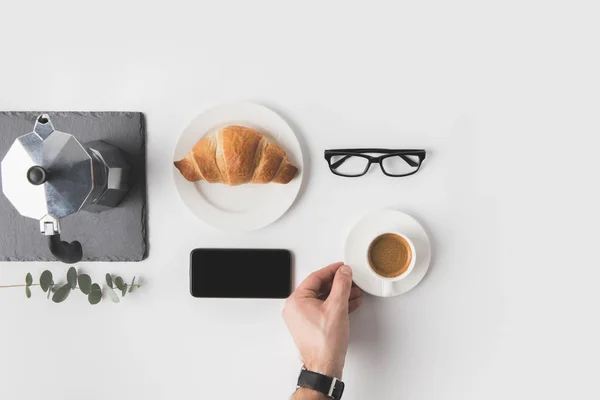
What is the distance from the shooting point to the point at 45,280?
3.20 ft

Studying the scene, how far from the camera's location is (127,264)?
3.23 ft

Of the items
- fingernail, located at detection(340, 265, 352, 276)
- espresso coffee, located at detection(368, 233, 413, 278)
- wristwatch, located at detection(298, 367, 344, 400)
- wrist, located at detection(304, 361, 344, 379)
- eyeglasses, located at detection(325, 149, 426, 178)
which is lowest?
wristwatch, located at detection(298, 367, 344, 400)

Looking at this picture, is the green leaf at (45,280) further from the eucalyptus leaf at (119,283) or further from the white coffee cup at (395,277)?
the white coffee cup at (395,277)

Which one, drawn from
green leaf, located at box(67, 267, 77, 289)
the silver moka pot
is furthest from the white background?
the silver moka pot

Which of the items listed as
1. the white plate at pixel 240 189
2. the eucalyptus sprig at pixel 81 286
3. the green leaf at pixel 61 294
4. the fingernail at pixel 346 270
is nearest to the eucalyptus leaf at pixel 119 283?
the eucalyptus sprig at pixel 81 286

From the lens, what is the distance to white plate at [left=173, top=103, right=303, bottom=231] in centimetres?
92

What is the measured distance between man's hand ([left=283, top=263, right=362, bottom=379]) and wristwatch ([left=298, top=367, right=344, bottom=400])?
10mm

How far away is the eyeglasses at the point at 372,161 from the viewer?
0.91 metres

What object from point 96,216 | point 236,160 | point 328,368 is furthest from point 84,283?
point 328,368

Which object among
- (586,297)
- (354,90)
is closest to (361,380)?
(586,297)

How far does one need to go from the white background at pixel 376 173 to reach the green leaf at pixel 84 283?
31mm

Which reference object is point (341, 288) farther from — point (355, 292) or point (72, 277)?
point (72, 277)

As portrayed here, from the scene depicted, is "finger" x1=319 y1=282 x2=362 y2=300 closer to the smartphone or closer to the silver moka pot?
the smartphone

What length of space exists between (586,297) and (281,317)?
2.26 feet
